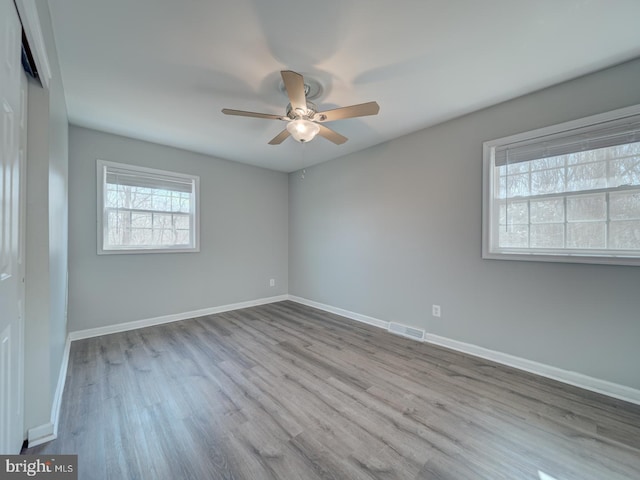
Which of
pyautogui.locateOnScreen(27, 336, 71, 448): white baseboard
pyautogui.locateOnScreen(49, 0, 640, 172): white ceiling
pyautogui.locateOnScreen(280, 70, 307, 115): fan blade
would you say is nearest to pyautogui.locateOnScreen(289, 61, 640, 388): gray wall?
pyautogui.locateOnScreen(49, 0, 640, 172): white ceiling

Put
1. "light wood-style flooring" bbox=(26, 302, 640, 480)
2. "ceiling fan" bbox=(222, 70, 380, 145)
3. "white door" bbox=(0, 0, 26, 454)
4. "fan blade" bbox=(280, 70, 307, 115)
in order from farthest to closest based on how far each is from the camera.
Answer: "ceiling fan" bbox=(222, 70, 380, 145)
"fan blade" bbox=(280, 70, 307, 115)
"light wood-style flooring" bbox=(26, 302, 640, 480)
"white door" bbox=(0, 0, 26, 454)

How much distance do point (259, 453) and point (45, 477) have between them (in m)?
0.95

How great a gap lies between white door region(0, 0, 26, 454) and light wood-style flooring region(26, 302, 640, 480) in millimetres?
515

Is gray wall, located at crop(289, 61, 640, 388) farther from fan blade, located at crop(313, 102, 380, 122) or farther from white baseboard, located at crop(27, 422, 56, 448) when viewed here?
white baseboard, located at crop(27, 422, 56, 448)

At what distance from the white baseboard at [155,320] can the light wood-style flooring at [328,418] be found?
1.03 feet

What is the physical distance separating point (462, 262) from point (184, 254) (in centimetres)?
379

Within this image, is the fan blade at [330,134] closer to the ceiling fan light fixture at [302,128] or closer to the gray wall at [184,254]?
the ceiling fan light fixture at [302,128]

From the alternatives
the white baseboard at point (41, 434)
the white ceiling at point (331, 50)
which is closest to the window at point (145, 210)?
the white ceiling at point (331, 50)

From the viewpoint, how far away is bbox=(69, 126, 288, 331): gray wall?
9.95 feet

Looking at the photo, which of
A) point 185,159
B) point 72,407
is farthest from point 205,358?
point 185,159

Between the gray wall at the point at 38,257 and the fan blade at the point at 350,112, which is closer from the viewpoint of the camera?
the gray wall at the point at 38,257

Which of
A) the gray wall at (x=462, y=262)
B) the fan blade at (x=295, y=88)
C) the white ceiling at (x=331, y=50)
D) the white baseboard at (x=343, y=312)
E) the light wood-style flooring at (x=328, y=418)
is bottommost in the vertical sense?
the light wood-style flooring at (x=328, y=418)

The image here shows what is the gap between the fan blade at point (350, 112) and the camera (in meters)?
1.92

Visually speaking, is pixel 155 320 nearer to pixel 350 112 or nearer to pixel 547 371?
pixel 350 112
